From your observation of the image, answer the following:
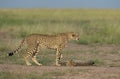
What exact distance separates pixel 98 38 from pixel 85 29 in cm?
307

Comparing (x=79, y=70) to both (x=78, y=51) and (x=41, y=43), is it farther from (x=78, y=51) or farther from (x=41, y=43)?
(x=78, y=51)

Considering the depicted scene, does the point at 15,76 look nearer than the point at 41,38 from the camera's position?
Yes

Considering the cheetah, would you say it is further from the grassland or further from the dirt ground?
the dirt ground

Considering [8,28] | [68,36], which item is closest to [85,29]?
[8,28]

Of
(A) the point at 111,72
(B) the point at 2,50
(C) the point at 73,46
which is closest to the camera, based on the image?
(A) the point at 111,72

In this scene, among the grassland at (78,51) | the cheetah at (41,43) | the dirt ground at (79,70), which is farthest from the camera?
the cheetah at (41,43)

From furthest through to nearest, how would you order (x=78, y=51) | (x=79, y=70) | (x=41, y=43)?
(x=78, y=51)
(x=41, y=43)
(x=79, y=70)

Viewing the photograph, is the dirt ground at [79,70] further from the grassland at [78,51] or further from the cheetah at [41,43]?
the cheetah at [41,43]

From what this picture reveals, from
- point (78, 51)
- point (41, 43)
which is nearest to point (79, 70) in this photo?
point (41, 43)

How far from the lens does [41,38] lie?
14594 mm

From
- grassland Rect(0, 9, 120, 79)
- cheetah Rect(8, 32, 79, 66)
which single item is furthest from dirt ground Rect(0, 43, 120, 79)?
cheetah Rect(8, 32, 79, 66)

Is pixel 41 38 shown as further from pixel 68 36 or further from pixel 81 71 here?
pixel 81 71

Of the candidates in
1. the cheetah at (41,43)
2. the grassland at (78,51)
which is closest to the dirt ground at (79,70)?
the grassland at (78,51)

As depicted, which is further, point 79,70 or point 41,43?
point 41,43
